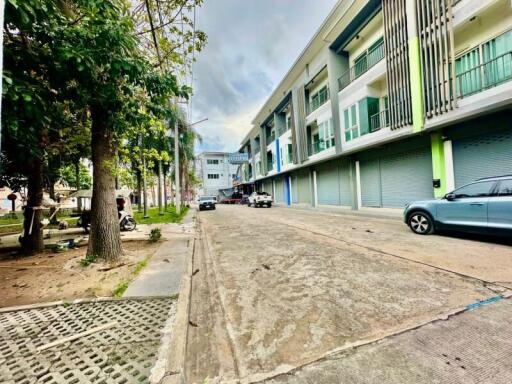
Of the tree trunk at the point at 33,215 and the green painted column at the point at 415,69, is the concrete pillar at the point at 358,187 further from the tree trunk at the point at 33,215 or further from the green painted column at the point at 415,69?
the tree trunk at the point at 33,215

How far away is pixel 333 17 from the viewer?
49.1ft

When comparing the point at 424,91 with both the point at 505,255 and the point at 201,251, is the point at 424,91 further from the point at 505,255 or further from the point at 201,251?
the point at 201,251

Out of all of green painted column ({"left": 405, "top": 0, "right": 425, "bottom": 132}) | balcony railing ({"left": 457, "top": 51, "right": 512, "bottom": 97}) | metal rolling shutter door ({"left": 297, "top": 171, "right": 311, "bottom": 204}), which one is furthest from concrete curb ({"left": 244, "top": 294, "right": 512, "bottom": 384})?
metal rolling shutter door ({"left": 297, "top": 171, "right": 311, "bottom": 204})

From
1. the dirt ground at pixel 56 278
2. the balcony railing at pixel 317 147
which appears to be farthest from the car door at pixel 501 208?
the balcony railing at pixel 317 147

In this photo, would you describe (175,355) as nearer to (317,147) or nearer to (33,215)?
Answer: (33,215)

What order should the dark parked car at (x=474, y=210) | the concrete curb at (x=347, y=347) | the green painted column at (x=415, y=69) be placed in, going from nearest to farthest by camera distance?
the concrete curb at (x=347, y=347), the dark parked car at (x=474, y=210), the green painted column at (x=415, y=69)

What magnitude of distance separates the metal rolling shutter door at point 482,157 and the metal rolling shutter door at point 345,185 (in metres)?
7.32

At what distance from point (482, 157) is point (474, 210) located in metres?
4.71

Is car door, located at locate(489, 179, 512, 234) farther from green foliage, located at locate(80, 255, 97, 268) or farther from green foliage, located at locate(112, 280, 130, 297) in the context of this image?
green foliage, located at locate(80, 255, 97, 268)

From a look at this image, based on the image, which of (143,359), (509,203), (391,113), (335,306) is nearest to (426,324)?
(335,306)

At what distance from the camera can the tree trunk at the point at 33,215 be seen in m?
7.20

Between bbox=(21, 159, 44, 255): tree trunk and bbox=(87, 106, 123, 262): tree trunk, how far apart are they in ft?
9.65

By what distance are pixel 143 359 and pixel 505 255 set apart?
7.08m

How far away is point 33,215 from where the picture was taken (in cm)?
715
